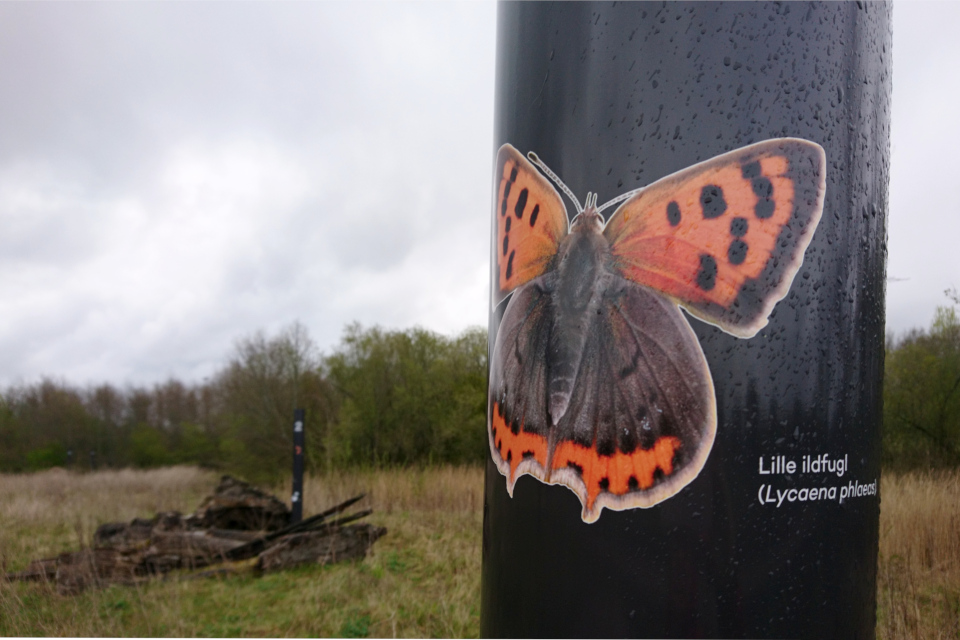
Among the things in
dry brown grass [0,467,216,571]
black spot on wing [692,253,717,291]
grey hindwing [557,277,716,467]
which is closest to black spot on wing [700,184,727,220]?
black spot on wing [692,253,717,291]

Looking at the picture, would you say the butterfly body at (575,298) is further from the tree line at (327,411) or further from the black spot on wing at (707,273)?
the tree line at (327,411)

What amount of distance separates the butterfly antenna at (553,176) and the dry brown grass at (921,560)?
11.3 feet

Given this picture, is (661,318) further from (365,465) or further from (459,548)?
(365,465)

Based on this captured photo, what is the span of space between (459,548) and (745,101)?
6849 mm

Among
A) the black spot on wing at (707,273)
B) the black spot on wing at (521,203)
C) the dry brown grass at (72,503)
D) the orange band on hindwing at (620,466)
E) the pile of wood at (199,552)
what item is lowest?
the dry brown grass at (72,503)

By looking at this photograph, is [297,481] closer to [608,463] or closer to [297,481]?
[297,481]

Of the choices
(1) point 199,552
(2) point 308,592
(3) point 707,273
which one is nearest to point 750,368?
(3) point 707,273

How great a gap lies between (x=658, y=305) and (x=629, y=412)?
34cm

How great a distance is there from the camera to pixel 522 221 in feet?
7.59

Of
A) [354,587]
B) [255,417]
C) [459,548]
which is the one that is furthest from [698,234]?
[255,417]

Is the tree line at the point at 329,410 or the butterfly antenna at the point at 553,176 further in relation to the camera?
the tree line at the point at 329,410

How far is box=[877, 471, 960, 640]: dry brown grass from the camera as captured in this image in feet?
12.4

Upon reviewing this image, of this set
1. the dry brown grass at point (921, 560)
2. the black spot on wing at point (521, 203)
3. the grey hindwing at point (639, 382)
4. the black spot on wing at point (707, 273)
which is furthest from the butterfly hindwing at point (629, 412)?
the dry brown grass at point (921, 560)

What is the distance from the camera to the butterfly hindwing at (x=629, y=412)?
6.04 ft
